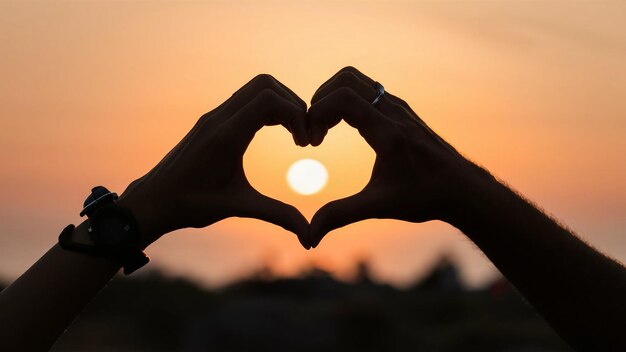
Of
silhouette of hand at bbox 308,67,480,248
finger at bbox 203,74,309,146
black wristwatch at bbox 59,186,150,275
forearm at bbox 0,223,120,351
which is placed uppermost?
finger at bbox 203,74,309,146

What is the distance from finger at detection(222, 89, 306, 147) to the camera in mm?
3277

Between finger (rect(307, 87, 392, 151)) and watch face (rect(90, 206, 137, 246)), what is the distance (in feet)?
2.63

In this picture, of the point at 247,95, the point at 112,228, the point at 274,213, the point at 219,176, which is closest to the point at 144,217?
the point at 112,228

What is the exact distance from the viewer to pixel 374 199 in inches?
128

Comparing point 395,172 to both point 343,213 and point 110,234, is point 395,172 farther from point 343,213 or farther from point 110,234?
point 110,234

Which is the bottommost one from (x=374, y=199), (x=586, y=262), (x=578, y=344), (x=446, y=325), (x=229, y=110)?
(x=578, y=344)

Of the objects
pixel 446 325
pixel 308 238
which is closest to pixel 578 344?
pixel 308 238

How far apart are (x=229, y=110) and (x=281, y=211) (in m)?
0.42

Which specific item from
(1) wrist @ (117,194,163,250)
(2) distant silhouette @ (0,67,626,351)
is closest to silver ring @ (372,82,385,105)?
(2) distant silhouette @ (0,67,626,351)

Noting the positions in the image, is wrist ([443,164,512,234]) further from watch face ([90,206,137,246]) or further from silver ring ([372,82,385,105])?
watch face ([90,206,137,246])

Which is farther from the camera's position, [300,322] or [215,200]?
[300,322]

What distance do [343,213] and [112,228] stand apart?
2.56ft

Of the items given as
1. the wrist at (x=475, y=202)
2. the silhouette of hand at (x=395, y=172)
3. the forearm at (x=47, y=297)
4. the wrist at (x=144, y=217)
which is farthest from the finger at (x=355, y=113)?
the forearm at (x=47, y=297)

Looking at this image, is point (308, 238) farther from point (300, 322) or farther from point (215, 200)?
point (300, 322)
